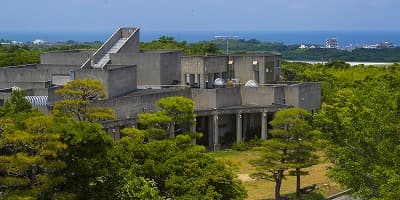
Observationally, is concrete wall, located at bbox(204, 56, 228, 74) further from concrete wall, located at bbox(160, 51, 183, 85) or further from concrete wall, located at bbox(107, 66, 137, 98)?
concrete wall, located at bbox(107, 66, 137, 98)

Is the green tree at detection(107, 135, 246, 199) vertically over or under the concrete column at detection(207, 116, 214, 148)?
over

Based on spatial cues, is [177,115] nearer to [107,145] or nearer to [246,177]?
[246,177]

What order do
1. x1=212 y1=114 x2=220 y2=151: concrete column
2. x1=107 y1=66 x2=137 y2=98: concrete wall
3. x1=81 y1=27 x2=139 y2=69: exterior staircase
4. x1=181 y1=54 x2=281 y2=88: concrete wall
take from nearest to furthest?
1. x1=107 y1=66 x2=137 y2=98: concrete wall
2. x1=212 y1=114 x2=220 y2=151: concrete column
3. x1=181 y1=54 x2=281 y2=88: concrete wall
4. x1=81 y1=27 x2=139 y2=69: exterior staircase

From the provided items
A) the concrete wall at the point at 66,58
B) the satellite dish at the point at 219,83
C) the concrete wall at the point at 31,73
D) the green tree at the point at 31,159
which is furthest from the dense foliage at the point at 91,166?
the concrete wall at the point at 66,58

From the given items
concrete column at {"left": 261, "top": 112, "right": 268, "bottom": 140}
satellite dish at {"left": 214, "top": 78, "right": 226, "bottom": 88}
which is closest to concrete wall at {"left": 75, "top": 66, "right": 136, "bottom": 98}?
satellite dish at {"left": 214, "top": 78, "right": 226, "bottom": 88}

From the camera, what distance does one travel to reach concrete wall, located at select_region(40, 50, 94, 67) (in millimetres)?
51219

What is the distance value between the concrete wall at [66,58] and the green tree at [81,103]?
18.0 m

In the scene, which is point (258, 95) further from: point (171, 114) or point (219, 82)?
point (171, 114)

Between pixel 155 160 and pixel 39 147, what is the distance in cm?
534

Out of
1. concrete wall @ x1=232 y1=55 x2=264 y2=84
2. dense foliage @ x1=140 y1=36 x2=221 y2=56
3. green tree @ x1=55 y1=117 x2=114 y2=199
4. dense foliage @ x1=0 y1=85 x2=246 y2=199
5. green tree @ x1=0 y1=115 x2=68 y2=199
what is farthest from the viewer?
dense foliage @ x1=140 y1=36 x2=221 y2=56

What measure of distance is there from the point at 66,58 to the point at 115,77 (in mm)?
12260

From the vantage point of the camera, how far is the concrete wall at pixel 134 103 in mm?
37475

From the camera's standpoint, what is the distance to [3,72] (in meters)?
45.8

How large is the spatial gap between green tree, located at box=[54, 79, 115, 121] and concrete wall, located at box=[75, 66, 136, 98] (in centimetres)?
630
